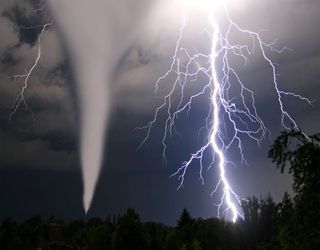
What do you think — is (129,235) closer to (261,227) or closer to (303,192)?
(261,227)

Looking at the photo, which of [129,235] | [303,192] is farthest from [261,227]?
[303,192]

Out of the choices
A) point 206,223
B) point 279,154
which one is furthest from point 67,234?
point 279,154

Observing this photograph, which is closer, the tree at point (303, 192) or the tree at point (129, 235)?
the tree at point (303, 192)

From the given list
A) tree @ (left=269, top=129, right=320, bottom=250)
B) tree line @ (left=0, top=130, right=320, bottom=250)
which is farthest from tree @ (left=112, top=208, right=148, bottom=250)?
tree @ (left=269, top=129, right=320, bottom=250)

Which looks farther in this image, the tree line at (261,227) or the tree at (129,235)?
the tree at (129,235)

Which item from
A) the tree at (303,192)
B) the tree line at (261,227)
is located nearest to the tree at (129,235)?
the tree line at (261,227)

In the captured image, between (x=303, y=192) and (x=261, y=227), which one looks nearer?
(x=303, y=192)

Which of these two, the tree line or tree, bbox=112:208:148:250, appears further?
tree, bbox=112:208:148:250

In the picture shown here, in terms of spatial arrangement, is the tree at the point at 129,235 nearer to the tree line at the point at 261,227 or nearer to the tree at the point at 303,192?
the tree line at the point at 261,227

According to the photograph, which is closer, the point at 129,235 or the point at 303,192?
the point at 303,192

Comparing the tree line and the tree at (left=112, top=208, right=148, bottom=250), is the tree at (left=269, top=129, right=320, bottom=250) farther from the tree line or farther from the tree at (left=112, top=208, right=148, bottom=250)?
the tree at (left=112, top=208, right=148, bottom=250)

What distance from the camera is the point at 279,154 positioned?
31.8ft

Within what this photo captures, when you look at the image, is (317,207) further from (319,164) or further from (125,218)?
(125,218)

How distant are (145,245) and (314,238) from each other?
18155 millimetres
